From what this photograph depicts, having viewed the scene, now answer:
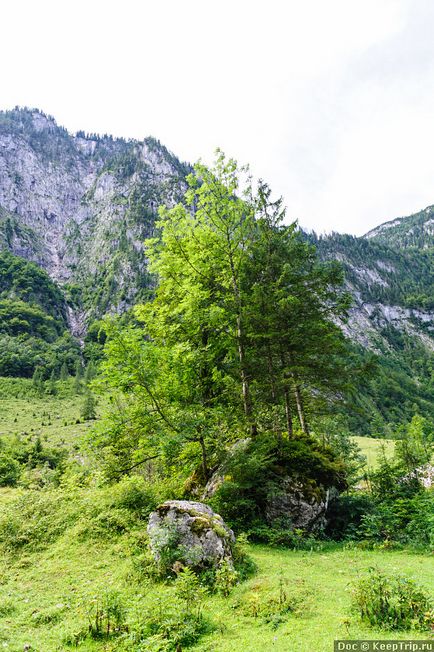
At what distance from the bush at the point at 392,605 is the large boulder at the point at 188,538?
11.9 feet

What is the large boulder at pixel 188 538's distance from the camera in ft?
29.2

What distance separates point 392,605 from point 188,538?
16.5ft

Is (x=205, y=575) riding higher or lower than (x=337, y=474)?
lower

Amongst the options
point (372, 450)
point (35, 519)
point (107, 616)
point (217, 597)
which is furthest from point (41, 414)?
point (107, 616)

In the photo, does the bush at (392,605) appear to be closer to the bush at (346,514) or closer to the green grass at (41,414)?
the bush at (346,514)

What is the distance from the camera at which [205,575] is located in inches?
334

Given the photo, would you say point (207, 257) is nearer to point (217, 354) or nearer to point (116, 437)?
point (217, 354)

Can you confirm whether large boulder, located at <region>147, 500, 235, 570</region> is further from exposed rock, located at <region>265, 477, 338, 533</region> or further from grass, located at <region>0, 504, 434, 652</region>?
exposed rock, located at <region>265, 477, 338, 533</region>

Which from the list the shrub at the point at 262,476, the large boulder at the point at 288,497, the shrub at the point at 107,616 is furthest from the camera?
the large boulder at the point at 288,497

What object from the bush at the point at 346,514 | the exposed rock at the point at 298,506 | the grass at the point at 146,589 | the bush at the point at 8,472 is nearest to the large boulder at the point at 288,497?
the exposed rock at the point at 298,506

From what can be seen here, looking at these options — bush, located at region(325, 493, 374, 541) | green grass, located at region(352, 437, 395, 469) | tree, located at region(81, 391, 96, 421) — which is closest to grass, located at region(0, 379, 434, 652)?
bush, located at region(325, 493, 374, 541)

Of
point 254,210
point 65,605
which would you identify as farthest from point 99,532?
point 254,210

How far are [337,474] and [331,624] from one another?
11.3 metres

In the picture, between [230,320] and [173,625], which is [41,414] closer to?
[230,320]
